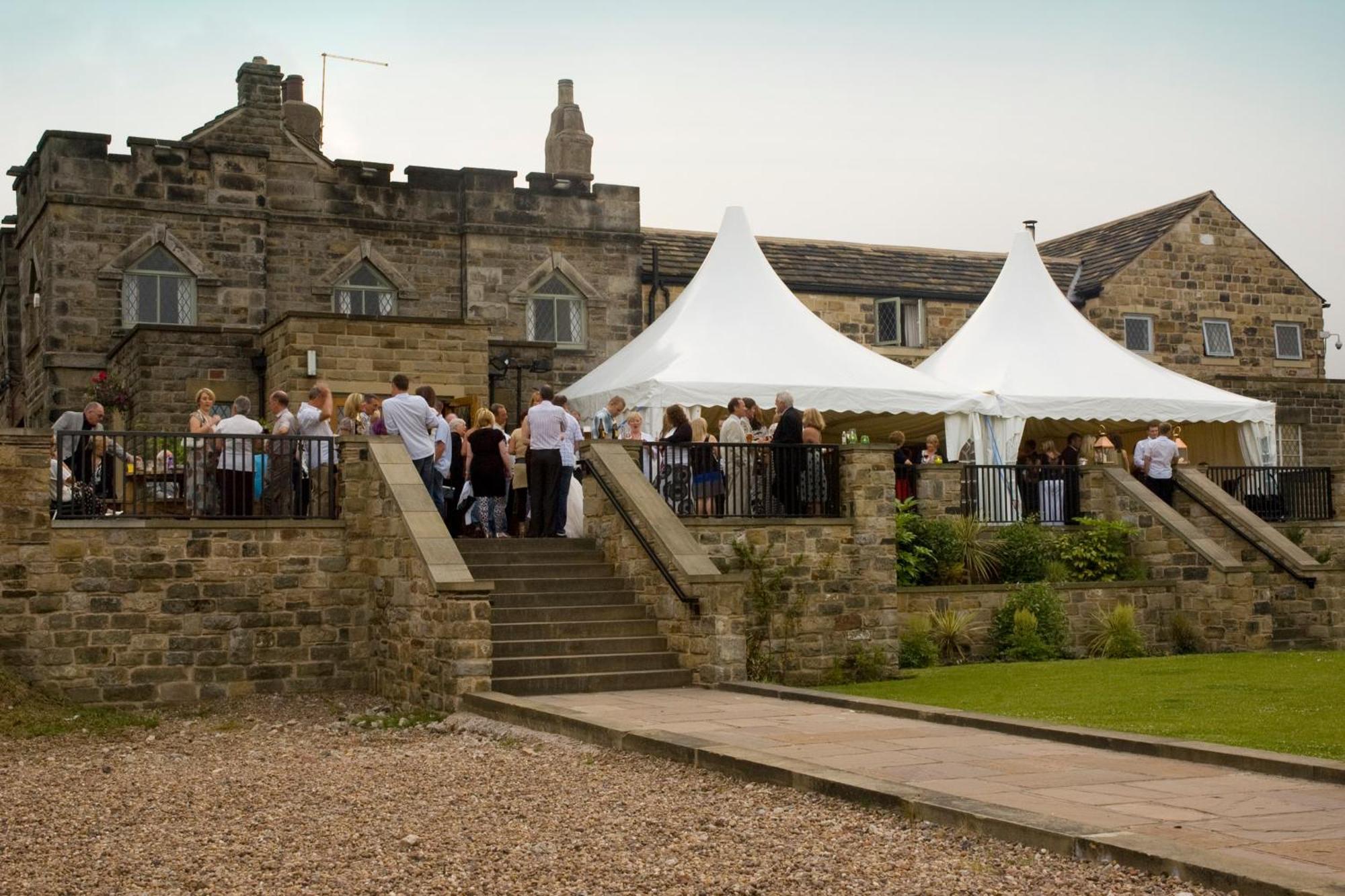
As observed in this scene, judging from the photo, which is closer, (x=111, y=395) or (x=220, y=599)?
(x=220, y=599)

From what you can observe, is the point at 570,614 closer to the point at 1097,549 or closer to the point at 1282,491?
the point at 1097,549

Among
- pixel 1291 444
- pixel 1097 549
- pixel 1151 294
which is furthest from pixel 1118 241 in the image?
pixel 1097 549

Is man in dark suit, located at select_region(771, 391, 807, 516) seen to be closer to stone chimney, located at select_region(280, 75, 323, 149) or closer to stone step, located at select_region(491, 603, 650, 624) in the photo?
stone step, located at select_region(491, 603, 650, 624)

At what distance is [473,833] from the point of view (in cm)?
846

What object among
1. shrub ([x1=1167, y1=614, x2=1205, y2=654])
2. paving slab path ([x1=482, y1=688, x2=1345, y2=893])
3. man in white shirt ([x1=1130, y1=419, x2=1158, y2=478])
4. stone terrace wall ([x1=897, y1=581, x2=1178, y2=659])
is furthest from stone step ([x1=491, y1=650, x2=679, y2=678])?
man in white shirt ([x1=1130, y1=419, x2=1158, y2=478])

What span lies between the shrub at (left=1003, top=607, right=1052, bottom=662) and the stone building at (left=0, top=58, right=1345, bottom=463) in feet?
27.8

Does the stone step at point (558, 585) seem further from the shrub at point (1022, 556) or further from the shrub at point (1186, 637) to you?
the shrub at point (1186, 637)

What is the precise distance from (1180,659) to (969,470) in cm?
390

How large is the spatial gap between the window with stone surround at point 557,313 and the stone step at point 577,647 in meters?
14.1

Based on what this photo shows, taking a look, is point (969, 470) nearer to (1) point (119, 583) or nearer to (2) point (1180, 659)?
(2) point (1180, 659)

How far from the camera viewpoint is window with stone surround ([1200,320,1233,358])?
3347 centimetres

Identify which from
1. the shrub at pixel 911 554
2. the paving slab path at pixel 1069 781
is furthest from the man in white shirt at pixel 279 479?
the shrub at pixel 911 554

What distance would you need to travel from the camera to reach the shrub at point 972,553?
20266mm

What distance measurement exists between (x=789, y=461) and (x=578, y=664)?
13.9 feet
